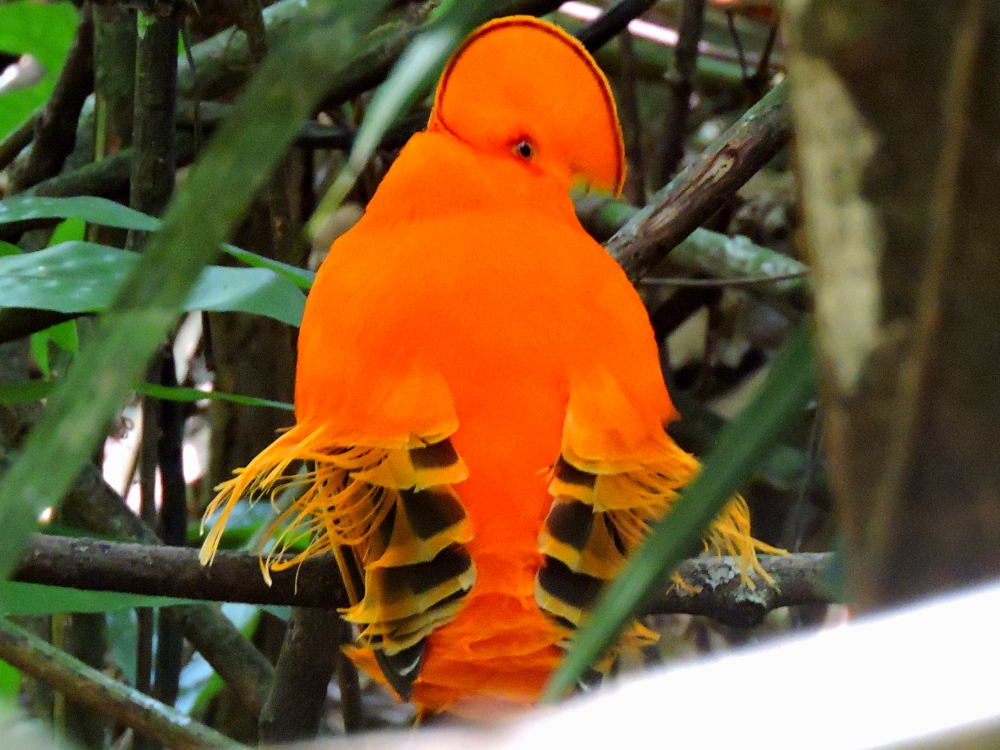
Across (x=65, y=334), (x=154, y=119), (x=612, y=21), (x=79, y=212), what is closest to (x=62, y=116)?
(x=154, y=119)

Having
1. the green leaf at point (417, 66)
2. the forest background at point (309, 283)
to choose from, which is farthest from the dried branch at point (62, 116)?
the green leaf at point (417, 66)

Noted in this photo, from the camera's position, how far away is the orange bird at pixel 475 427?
0.76 m

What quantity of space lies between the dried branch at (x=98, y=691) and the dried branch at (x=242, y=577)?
0.57 feet

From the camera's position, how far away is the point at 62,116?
1626 millimetres

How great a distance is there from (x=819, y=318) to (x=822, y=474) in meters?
1.49

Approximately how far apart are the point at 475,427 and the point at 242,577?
9.5 inches

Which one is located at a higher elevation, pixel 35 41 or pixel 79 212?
pixel 35 41

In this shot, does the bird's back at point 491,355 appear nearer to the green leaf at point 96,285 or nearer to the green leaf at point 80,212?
the green leaf at point 96,285

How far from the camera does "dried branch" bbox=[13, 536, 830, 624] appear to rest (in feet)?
2.75

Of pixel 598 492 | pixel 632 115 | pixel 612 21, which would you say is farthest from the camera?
pixel 632 115

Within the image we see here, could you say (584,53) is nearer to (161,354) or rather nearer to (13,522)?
(161,354)

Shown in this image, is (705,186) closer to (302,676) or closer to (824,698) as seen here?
(302,676)

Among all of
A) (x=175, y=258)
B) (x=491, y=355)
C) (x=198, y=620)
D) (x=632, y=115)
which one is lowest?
(x=198, y=620)

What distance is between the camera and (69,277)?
89 centimetres
